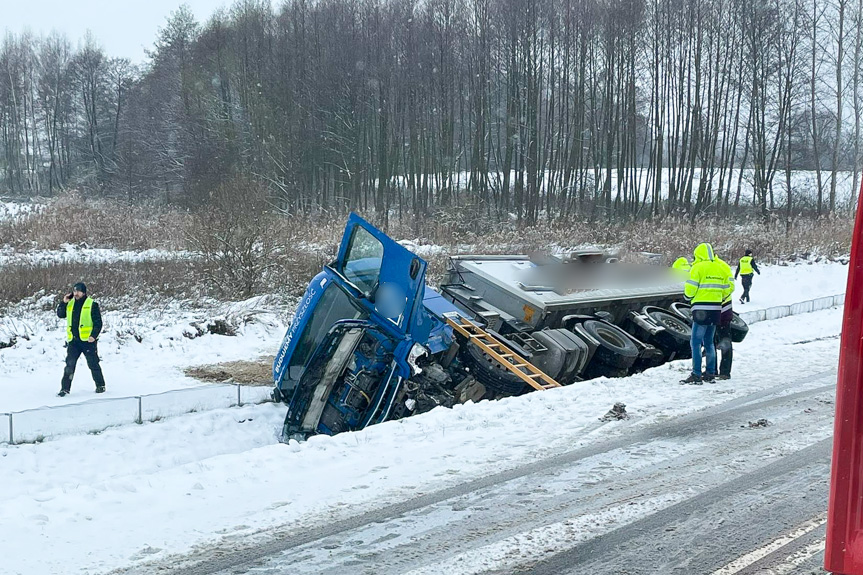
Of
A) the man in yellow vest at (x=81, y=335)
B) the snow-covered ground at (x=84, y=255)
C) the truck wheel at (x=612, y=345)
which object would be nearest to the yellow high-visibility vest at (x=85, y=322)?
the man in yellow vest at (x=81, y=335)

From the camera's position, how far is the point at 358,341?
8.38 meters

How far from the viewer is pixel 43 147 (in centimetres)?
6244

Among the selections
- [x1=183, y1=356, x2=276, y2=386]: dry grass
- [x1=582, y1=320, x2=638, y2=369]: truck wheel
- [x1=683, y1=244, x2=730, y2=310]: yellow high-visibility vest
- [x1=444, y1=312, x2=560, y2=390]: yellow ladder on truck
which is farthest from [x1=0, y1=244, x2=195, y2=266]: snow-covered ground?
[x1=683, y1=244, x2=730, y2=310]: yellow high-visibility vest

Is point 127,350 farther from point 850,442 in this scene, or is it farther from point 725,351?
point 850,442

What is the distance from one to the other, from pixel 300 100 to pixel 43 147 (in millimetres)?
29920

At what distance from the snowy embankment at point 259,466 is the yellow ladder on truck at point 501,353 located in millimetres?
593

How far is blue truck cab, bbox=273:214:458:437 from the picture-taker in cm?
822

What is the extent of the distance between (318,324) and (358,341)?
74 cm

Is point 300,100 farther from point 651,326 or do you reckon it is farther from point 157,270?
point 651,326

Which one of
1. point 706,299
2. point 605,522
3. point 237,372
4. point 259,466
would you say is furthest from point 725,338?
point 237,372

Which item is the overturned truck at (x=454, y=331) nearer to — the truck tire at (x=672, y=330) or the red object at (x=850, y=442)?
the truck tire at (x=672, y=330)

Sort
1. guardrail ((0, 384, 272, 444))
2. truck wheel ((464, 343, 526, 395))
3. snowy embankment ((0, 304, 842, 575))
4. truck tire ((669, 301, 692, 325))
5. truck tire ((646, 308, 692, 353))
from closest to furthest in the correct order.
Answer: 1. snowy embankment ((0, 304, 842, 575))
2. guardrail ((0, 384, 272, 444))
3. truck wheel ((464, 343, 526, 395))
4. truck tire ((646, 308, 692, 353))
5. truck tire ((669, 301, 692, 325))

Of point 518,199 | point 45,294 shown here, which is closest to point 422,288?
point 45,294

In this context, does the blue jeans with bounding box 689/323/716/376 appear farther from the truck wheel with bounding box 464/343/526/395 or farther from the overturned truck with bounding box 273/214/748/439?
the truck wheel with bounding box 464/343/526/395
